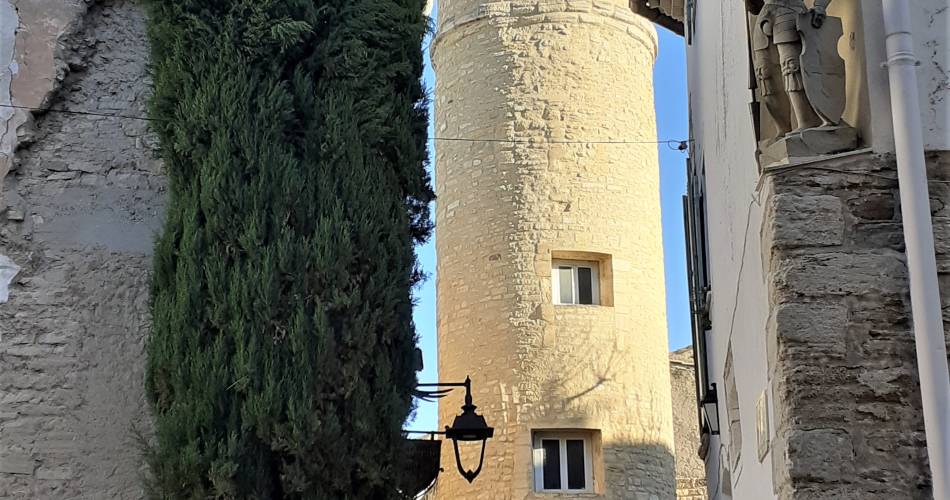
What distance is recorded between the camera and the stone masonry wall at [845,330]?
408cm

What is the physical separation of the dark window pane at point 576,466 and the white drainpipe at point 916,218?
9759 mm

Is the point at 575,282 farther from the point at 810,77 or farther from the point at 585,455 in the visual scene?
the point at 810,77

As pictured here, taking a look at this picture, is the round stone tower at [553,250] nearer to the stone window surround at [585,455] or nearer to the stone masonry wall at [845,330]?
the stone window surround at [585,455]

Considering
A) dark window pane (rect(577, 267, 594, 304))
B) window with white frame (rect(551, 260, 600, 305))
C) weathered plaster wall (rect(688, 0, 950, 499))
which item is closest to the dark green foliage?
weathered plaster wall (rect(688, 0, 950, 499))

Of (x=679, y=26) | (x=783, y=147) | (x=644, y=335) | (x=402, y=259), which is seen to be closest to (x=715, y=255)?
(x=402, y=259)

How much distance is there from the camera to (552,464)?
44.7 feet

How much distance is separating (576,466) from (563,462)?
0.16 metres

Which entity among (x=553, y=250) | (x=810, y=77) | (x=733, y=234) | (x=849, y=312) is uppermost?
(x=553, y=250)

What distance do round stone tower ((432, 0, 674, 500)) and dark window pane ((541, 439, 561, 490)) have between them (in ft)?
0.05

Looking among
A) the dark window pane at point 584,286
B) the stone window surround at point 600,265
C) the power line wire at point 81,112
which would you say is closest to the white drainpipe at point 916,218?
the power line wire at point 81,112

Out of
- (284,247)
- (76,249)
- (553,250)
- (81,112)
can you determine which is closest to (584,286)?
(553,250)

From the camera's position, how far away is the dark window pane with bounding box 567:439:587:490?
13.6 meters

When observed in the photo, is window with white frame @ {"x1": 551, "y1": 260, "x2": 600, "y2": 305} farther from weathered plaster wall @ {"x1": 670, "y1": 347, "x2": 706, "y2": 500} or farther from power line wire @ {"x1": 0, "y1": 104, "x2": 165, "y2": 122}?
power line wire @ {"x1": 0, "y1": 104, "x2": 165, "y2": 122}

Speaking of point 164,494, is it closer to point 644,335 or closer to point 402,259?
point 402,259
